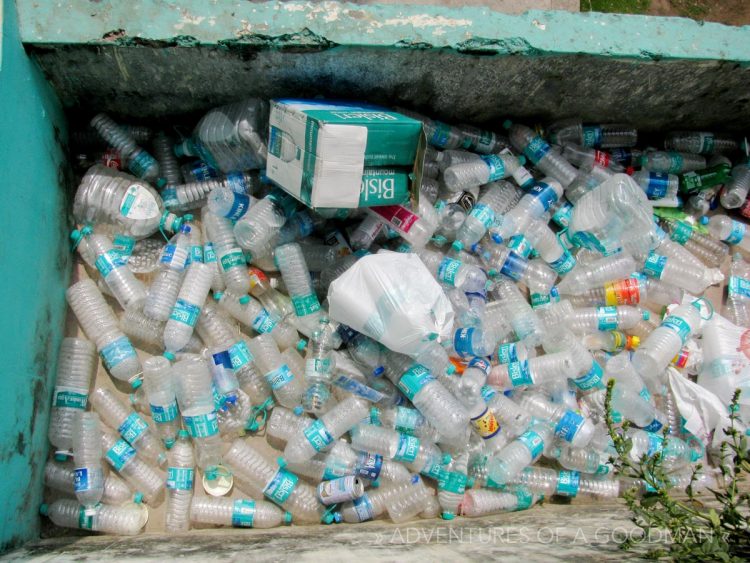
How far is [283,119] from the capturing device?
2.49 metres

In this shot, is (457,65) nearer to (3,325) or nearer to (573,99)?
(573,99)

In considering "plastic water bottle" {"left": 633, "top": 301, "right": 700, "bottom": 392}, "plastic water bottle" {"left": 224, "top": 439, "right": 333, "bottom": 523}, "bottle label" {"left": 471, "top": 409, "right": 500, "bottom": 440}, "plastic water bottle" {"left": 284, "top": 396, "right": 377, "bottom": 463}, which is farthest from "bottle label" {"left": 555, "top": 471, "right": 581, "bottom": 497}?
"plastic water bottle" {"left": 224, "top": 439, "right": 333, "bottom": 523}

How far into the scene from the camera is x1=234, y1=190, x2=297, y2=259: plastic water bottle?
2.79 m

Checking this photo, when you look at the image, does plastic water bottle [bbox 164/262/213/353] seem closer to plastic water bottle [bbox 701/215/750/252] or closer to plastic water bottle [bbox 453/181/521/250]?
plastic water bottle [bbox 453/181/521/250]

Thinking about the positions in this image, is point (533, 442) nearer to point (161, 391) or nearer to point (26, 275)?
point (161, 391)

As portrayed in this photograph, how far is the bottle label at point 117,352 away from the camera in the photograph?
2.65 metres

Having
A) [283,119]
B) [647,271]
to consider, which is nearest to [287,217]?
[283,119]

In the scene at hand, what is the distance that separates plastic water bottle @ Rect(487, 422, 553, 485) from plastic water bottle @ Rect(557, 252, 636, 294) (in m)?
0.84

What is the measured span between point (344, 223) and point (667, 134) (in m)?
2.04

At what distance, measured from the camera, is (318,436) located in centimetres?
265

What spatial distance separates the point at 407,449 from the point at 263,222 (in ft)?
4.14

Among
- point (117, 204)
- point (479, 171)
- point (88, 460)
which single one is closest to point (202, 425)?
point (88, 460)

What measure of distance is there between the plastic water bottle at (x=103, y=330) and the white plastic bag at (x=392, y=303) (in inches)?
37.7

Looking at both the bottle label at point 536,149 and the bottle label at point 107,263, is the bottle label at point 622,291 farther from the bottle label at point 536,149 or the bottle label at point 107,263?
the bottle label at point 107,263
